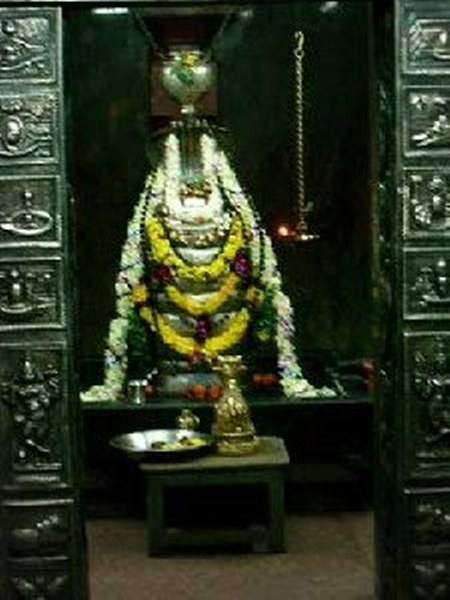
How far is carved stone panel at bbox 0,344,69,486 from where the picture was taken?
5.38 meters

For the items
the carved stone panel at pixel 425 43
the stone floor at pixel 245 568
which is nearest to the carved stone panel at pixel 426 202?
the carved stone panel at pixel 425 43

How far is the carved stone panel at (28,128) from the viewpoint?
17.2 ft

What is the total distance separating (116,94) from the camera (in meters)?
9.62

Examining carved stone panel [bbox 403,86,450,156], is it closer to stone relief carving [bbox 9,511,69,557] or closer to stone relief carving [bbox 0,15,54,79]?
stone relief carving [bbox 0,15,54,79]

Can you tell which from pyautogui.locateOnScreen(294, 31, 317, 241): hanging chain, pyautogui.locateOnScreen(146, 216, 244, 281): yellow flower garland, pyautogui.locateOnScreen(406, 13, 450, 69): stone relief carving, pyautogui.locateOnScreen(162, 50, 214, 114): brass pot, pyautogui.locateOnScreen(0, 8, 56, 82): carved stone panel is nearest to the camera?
pyautogui.locateOnScreen(0, 8, 56, 82): carved stone panel

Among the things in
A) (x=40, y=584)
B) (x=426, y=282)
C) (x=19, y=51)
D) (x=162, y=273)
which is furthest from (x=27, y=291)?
(x=162, y=273)

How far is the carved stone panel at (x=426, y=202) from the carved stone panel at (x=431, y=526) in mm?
1067

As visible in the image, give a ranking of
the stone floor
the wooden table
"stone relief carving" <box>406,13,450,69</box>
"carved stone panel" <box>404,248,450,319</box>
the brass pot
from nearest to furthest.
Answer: "stone relief carving" <box>406,13,450,69</box>
"carved stone panel" <box>404,248,450,319</box>
the stone floor
the wooden table
the brass pot

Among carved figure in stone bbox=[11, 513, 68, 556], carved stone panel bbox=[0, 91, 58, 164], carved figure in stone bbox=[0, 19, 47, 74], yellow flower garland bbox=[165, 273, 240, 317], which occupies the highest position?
carved figure in stone bbox=[0, 19, 47, 74]

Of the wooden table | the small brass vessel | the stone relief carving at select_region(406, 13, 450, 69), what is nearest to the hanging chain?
the small brass vessel

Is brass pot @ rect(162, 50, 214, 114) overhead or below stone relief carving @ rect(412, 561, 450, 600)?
overhead

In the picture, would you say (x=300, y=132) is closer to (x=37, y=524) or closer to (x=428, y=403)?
(x=428, y=403)

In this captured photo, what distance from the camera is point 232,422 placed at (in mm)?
7918

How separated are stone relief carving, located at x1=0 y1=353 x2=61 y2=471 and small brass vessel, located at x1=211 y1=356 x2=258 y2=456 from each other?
2.55 metres
